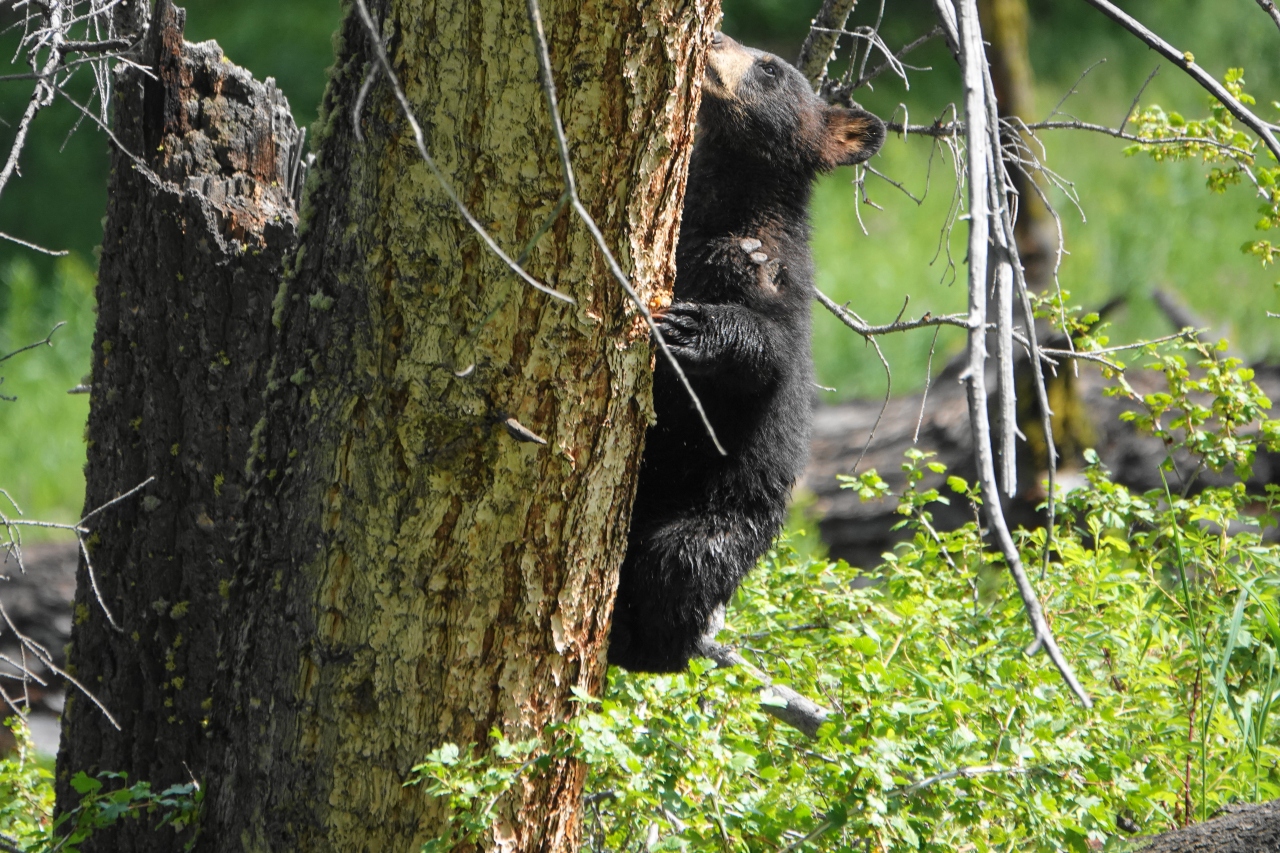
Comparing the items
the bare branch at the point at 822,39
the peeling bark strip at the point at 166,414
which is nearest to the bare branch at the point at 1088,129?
the bare branch at the point at 822,39

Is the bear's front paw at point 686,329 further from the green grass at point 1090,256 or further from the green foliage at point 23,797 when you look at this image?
the green grass at point 1090,256

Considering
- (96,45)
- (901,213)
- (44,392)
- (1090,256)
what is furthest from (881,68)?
(44,392)

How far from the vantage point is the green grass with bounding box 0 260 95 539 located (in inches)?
328

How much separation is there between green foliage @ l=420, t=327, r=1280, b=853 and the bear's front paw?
0.69m

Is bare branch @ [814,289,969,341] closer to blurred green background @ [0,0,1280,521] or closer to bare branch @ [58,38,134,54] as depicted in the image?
bare branch @ [58,38,134,54]

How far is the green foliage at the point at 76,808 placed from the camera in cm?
210

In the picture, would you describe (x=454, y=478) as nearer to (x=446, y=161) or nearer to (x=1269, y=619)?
(x=446, y=161)

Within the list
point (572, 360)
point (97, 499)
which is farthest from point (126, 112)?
point (572, 360)

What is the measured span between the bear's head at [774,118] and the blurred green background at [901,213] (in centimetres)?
456

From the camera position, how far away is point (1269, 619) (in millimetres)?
2316

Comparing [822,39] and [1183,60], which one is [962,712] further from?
[822,39]

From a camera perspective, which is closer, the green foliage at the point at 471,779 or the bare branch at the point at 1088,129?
the green foliage at the point at 471,779

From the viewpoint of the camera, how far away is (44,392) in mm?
9805

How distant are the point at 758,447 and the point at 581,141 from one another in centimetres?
126
